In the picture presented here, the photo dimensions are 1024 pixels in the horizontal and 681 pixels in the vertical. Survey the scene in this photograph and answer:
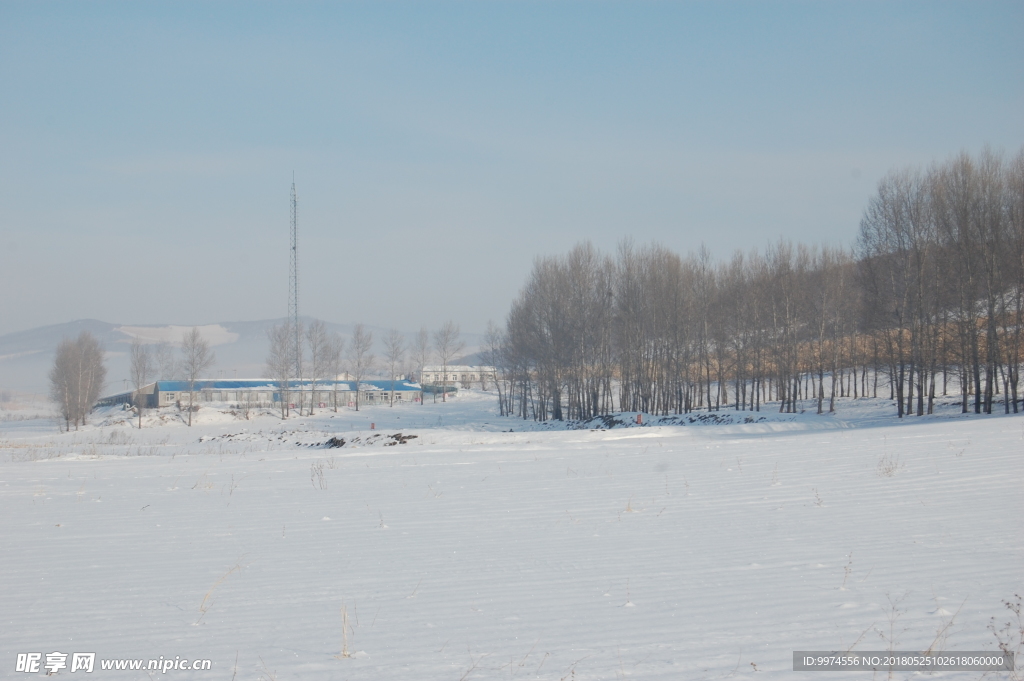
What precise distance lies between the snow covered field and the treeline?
20.4 m

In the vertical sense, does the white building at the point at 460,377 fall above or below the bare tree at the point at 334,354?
below

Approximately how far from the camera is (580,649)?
4.54 metres

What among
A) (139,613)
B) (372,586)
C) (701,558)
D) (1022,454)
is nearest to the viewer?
(139,613)

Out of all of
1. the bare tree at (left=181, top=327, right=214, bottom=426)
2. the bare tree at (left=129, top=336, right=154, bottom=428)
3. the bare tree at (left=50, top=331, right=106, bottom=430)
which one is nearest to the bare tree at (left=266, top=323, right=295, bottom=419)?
the bare tree at (left=181, top=327, right=214, bottom=426)

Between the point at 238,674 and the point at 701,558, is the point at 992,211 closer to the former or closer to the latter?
the point at 701,558

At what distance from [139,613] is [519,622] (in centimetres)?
316

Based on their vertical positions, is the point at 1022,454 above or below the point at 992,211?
below

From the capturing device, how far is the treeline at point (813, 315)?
1165 inches

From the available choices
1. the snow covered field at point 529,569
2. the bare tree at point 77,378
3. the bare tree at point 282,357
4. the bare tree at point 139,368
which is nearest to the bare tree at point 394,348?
the bare tree at point 282,357

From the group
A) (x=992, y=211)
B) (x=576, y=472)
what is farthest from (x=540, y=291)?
(x=576, y=472)

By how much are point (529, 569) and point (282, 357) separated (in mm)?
68924

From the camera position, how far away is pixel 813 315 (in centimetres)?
4419

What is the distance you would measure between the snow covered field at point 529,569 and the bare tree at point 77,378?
57668 mm

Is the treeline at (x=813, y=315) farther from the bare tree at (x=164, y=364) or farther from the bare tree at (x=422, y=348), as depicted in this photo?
the bare tree at (x=164, y=364)
